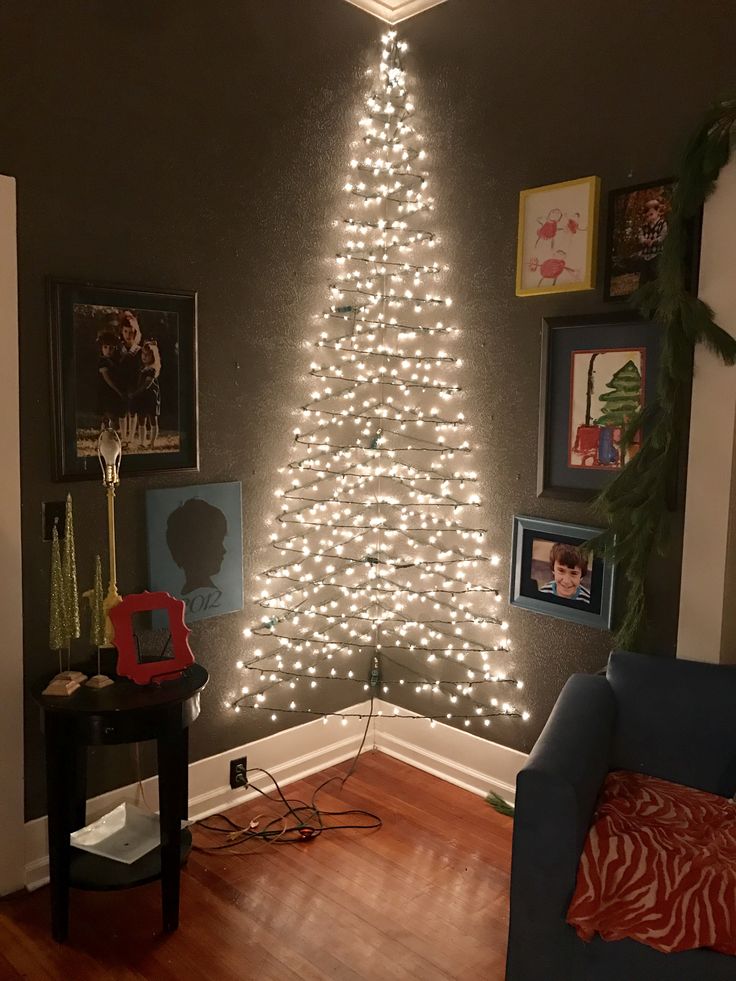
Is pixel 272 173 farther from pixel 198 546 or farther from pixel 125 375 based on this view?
pixel 198 546

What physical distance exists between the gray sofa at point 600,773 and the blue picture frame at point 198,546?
1.30 metres

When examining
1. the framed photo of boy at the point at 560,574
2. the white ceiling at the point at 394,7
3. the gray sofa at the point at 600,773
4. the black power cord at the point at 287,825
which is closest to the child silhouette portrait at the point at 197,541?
the black power cord at the point at 287,825

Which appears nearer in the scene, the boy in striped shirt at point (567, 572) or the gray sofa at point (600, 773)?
the gray sofa at point (600, 773)

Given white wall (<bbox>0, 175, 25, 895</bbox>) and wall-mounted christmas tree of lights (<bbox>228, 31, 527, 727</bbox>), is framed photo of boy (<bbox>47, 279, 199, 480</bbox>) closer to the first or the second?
white wall (<bbox>0, 175, 25, 895</bbox>)

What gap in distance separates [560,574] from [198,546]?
131 centimetres

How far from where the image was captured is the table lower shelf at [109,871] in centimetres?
238

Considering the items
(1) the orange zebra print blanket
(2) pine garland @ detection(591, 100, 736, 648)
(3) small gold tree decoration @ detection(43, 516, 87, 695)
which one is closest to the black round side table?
(3) small gold tree decoration @ detection(43, 516, 87, 695)

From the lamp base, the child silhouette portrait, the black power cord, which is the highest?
the child silhouette portrait

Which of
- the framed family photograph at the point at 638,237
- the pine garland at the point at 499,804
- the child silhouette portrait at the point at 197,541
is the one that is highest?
the framed family photograph at the point at 638,237

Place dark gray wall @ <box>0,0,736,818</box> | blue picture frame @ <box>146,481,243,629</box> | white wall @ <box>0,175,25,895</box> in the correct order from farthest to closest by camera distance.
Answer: blue picture frame @ <box>146,481,243,629</box>
dark gray wall @ <box>0,0,736,818</box>
white wall @ <box>0,175,25,895</box>

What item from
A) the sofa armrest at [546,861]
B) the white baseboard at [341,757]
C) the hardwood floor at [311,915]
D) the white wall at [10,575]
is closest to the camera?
the sofa armrest at [546,861]

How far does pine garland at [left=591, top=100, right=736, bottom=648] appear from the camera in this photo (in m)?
2.44

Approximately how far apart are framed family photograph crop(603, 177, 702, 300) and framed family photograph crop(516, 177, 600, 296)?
0.23 feet

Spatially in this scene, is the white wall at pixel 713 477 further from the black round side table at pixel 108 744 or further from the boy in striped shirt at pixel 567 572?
the black round side table at pixel 108 744
